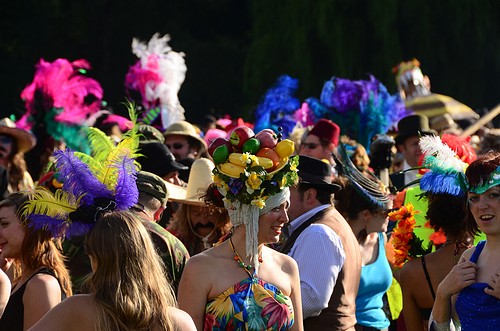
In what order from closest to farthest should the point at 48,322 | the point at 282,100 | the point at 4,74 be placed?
the point at 48,322, the point at 282,100, the point at 4,74

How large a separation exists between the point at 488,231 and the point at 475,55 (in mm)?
17234

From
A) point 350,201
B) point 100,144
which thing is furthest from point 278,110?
point 100,144

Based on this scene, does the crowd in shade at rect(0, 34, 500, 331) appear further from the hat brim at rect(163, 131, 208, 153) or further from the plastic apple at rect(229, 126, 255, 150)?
the hat brim at rect(163, 131, 208, 153)

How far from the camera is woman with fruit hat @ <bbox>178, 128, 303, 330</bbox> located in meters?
4.69

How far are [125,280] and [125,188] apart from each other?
87 cm

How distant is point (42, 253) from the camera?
5.16 m

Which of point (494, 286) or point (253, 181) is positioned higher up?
point (253, 181)

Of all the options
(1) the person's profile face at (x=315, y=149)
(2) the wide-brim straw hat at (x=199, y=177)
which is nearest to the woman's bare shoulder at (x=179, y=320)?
(2) the wide-brim straw hat at (x=199, y=177)

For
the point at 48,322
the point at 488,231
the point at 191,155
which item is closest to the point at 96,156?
the point at 48,322

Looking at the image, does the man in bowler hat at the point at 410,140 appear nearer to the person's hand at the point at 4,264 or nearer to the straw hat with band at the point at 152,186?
the straw hat with band at the point at 152,186

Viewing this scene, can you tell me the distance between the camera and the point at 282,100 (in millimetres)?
11797

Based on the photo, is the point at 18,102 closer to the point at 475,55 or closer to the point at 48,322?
the point at 475,55

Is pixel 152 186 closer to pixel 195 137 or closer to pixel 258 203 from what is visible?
pixel 258 203

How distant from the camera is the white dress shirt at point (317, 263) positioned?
559cm
